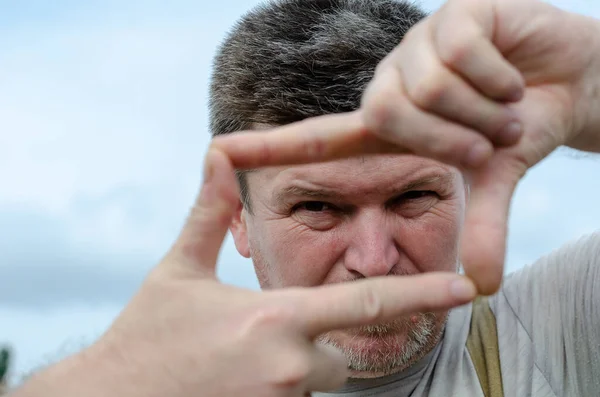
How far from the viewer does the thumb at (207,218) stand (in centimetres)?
113

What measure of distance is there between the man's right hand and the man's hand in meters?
0.09

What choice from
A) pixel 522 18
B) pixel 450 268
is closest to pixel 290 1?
pixel 450 268

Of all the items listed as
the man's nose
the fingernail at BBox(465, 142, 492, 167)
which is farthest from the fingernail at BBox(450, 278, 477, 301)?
the man's nose

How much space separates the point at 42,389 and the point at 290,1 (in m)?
1.63

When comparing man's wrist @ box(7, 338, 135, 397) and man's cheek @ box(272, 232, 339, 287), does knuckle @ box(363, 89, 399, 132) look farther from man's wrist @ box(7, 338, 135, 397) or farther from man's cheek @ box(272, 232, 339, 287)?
man's cheek @ box(272, 232, 339, 287)

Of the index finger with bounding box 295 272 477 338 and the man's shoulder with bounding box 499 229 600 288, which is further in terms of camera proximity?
the man's shoulder with bounding box 499 229 600 288

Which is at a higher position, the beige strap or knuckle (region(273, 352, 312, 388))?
knuckle (region(273, 352, 312, 388))

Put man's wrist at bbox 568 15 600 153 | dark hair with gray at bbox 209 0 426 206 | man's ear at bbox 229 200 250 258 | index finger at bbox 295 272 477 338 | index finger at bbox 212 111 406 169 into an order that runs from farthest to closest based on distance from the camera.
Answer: man's ear at bbox 229 200 250 258
dark hair with gray at bbox 209 0 426 206
man's wrist at bbox 568 15 600 153
index finger at bbox 212 111 406 169
index finger at bbox 295 272 477 338

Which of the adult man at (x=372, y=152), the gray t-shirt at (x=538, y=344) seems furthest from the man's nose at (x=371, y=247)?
the adult man at (x=372, y=152)

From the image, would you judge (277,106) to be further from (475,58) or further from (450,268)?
(475,58)

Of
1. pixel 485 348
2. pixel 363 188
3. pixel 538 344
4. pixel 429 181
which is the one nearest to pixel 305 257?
pixel 363 188

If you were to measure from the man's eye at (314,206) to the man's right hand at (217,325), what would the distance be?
0.93m

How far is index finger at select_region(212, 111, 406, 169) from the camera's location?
3.68 feet

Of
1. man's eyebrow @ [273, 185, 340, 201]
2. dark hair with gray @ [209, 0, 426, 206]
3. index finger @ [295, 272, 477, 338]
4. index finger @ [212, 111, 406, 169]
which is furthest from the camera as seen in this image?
dark hair with gray @ [209, 0, 426, 206]
